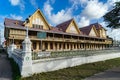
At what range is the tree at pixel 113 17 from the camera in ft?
55.3

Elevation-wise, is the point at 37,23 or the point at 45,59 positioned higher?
the point at 37,23

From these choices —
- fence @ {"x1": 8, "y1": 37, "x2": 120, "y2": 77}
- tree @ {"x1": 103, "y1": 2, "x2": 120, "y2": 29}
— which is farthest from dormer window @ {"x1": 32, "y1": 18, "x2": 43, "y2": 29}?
tree @ {"x1": 103, "y1": 2, "x2": 120, "y2": 29}

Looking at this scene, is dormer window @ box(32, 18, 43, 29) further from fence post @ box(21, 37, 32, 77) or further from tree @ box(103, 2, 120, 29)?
fence post @ box(21, 37, 32, 77)

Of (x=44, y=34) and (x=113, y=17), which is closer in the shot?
(x=113, y=17)

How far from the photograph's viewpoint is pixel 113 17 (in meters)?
17.5

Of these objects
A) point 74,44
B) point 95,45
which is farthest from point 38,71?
point 95,45

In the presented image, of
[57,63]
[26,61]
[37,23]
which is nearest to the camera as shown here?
[26,61]

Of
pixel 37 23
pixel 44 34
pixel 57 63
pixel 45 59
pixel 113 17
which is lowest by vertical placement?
pixel 57 63

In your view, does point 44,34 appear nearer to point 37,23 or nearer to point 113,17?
point 113,17

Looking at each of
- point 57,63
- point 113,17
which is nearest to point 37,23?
point 113,17

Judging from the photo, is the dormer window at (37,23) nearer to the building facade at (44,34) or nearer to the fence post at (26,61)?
the building facade at (44,34)

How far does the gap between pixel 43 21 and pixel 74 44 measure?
1290cm

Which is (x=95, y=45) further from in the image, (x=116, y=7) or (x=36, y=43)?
(x=116, y=7)

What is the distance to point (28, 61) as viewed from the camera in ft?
36.9
